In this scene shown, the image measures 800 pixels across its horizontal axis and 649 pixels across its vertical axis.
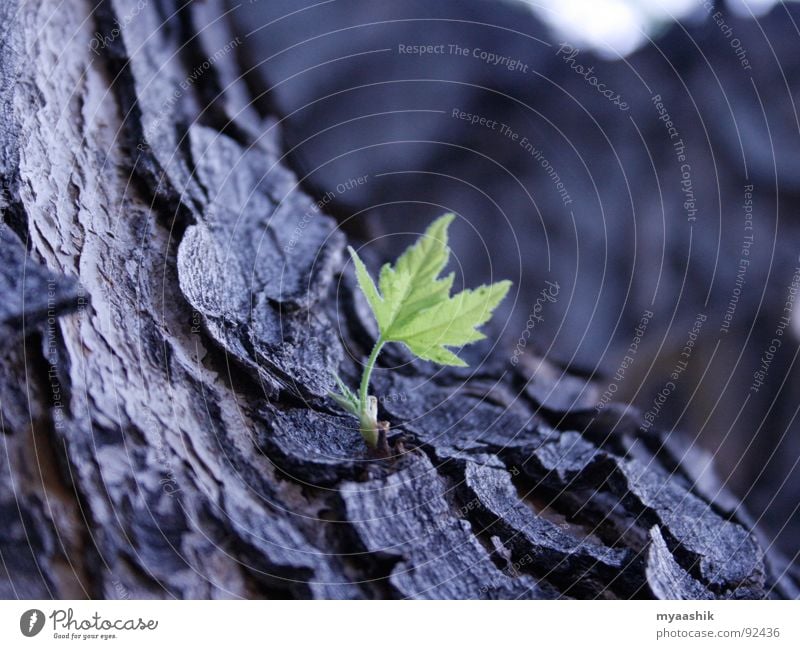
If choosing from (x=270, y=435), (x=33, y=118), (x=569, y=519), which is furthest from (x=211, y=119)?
(x=569, y=519)

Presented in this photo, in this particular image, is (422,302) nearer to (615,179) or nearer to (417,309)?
(417,309)

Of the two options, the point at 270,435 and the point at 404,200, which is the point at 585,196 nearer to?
the point at 404,200

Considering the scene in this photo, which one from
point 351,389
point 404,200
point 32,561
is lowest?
point 32,561

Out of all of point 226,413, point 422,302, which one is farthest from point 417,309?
point 226,413
